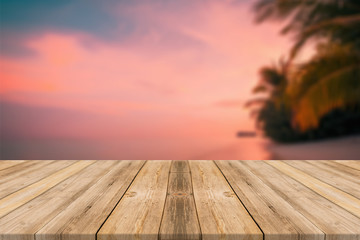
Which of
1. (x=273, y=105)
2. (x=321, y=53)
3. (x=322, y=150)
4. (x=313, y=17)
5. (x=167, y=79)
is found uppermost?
(x=313, y=17)

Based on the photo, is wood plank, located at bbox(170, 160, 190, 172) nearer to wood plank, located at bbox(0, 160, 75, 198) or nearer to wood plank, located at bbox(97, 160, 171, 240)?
wood plank, located at bbox(97, 160, 171, 240)

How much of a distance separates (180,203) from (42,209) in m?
0.59

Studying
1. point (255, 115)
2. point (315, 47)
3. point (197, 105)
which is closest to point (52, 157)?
point (197, 105)

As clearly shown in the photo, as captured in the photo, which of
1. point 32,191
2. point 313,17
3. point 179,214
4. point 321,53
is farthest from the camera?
point 313,17

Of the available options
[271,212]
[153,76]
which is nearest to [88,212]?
[271,212]

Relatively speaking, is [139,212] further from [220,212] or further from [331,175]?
[331,175]

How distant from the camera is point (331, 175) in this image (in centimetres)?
193

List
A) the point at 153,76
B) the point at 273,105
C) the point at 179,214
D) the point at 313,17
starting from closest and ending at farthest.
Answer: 1. the point at 179,214
2. the point at 313,17
3. the point at 153,76
4. the point at 273,105

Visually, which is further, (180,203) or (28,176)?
(28,176)

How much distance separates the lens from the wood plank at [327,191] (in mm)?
1284

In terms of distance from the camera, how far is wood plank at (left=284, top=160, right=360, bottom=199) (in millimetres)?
1606

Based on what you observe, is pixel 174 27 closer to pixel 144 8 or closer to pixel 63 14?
pixel 144 8

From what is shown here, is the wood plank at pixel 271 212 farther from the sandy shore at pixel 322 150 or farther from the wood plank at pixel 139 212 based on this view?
the sandy shore at pixel 322 150

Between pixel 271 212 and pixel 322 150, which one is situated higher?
pixel 271 212
